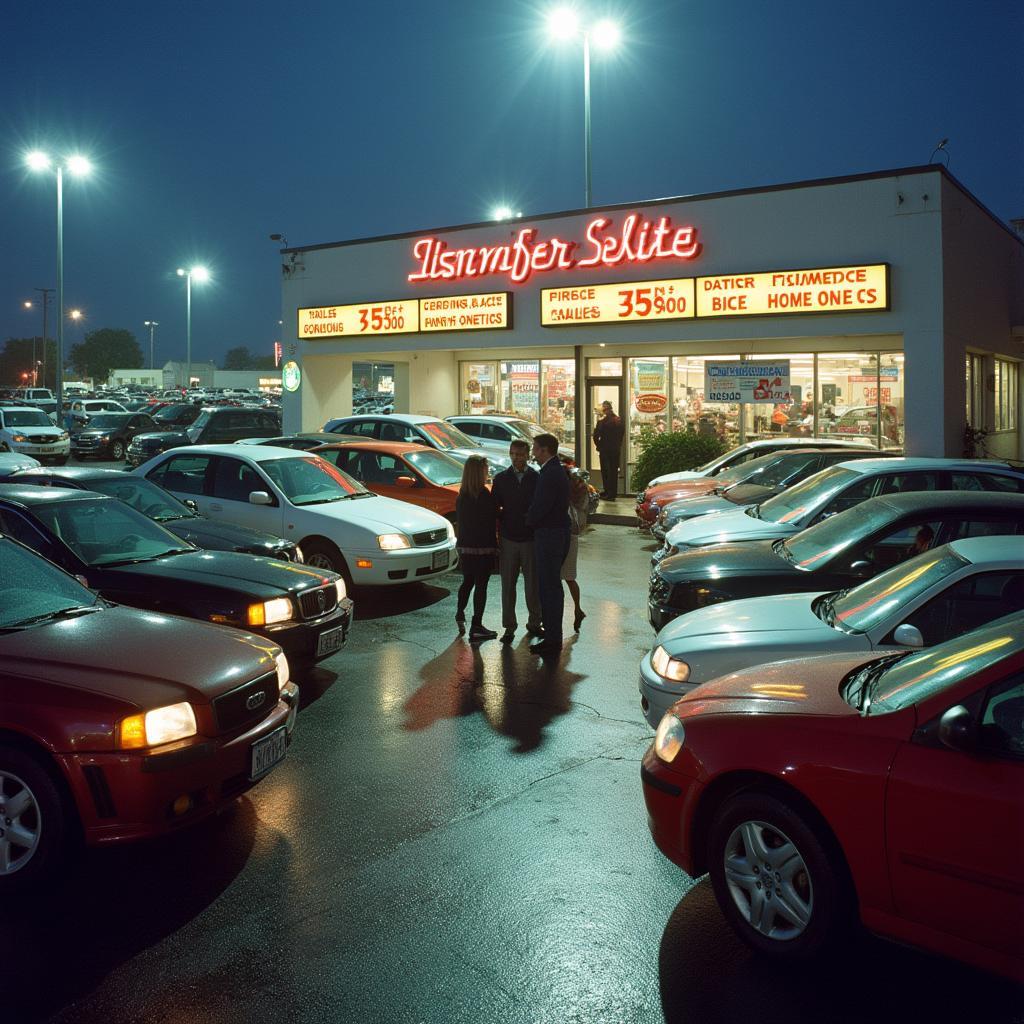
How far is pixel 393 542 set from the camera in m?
11.0

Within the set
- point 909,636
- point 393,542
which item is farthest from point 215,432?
point 909,636

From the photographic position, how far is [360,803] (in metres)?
5.62

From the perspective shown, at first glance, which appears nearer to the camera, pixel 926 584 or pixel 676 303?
pixel 926 584

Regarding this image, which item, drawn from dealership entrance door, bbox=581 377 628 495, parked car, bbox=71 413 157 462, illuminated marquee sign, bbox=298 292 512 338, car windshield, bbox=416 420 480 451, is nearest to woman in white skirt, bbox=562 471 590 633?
car windshield, bbox=416 420 480 451

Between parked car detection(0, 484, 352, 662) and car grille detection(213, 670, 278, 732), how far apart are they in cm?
201

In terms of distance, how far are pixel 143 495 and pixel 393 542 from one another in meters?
2.51

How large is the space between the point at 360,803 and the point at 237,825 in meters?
0.65

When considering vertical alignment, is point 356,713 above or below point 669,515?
below

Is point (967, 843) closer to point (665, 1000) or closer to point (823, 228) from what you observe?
point (665, 1000)

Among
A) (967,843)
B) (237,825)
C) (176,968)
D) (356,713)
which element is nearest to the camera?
(967,843)

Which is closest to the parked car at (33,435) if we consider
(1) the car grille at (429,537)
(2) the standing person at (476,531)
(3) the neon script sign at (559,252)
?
(3) the neon script sign at (559,252)

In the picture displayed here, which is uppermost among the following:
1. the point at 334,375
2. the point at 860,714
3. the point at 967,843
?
the point at 334,375

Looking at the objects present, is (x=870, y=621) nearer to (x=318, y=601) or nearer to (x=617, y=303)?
(x=318, y=601)

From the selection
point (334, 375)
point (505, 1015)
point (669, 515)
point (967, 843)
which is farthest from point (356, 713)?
point (334, 375)
